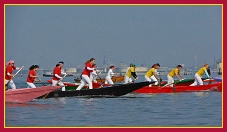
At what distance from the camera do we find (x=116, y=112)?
21.4 metres

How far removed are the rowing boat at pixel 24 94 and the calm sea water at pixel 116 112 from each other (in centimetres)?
30

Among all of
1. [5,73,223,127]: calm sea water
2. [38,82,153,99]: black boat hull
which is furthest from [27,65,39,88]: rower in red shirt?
[5,73,223,127]: calm sea water

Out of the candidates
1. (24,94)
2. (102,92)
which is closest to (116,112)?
(24,94)

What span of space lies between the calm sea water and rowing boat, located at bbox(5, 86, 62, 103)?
0.30m

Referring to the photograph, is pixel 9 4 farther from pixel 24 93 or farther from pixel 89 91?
pixel 89 91

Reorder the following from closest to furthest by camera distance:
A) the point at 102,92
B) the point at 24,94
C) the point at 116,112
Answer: the point at 116,112 → the point at 24,94 → the point at 102,92

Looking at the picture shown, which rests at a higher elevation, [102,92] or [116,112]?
[102,92]

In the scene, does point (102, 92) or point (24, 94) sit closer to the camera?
point (24, 94)

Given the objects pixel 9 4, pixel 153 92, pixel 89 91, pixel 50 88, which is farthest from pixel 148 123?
pixel 153 92

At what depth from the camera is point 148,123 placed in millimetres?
18031

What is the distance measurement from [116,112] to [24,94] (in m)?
5.29

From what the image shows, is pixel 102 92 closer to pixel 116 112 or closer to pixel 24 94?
Answer: pixel 24 94

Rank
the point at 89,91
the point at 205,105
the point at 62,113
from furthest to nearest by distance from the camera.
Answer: the point at 89,91
the point at 205,105
the point at 62,113

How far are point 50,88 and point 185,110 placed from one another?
20.5 feet
